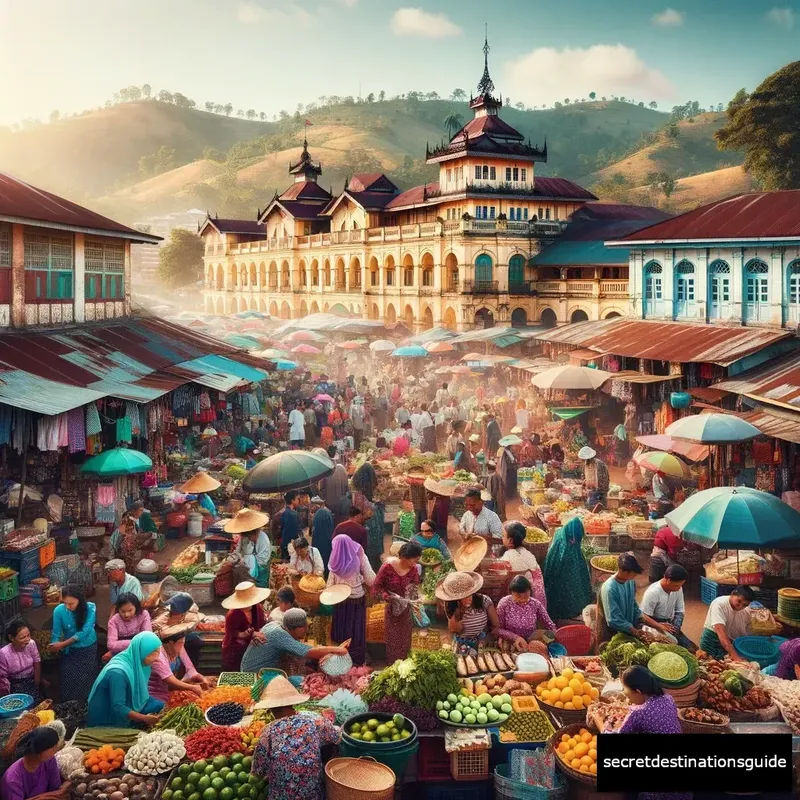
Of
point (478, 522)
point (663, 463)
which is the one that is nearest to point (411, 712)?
point (478, 522)

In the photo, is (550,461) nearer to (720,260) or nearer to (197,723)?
(720,260)

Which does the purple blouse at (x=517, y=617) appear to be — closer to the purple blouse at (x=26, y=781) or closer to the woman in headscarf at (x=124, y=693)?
the woman in headscarf at (x=124, y=693)

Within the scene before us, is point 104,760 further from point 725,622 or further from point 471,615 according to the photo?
point 725,622

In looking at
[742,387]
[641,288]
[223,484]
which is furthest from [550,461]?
[641,288]

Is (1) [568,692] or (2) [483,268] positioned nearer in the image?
(1) [568,692]

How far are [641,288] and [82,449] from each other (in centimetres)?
1589

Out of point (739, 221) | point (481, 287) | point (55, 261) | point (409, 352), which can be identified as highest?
point (481, 287)

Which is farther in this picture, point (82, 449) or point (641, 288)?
point (641, 288)

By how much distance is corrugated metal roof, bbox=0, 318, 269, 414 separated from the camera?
1230cm

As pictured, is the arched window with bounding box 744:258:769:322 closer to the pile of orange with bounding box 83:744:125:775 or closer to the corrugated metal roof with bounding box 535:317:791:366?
the corrugated metal roof with bounding box 535:317:791:366

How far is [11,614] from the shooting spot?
9914 millimetres

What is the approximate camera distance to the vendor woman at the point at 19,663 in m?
7.72

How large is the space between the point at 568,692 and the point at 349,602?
103 inches

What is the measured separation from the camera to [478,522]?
10508 millimetres
